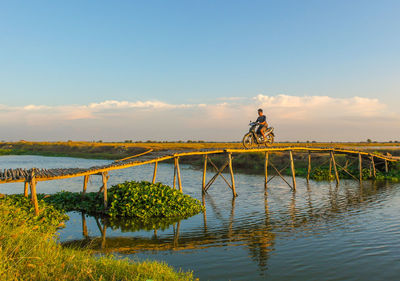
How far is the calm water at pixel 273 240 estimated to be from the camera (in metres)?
8.96

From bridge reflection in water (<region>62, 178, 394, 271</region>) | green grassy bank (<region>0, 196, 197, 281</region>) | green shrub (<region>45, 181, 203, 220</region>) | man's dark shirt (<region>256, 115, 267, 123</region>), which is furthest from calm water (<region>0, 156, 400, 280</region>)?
man's dark shirt (<region>256, 115, 267, 123</region>)

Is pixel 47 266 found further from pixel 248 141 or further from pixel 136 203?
pixel 248 141

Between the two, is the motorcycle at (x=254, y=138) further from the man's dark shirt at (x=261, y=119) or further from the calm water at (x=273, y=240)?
the calm water at (x=273, y=240)

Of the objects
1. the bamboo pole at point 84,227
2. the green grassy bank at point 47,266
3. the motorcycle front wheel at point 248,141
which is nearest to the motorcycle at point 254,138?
the motorcycle front wheel at point 248,141

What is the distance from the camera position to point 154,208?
1486cm

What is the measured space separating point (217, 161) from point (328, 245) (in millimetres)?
34395

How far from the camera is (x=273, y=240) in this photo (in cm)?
1166

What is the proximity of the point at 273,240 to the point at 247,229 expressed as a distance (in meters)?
1.73

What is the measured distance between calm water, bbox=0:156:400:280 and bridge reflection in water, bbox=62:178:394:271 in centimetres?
3

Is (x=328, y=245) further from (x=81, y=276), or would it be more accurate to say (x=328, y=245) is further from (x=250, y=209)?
(x=81, y=276)

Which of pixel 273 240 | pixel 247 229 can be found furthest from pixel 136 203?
pixel 273 240

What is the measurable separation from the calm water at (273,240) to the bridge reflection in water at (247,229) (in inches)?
1.3

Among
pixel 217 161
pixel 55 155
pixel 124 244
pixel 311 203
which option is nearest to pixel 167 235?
pixel 124 244

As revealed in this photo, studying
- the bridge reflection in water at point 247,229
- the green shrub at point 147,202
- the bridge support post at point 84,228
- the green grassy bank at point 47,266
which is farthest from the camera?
the green shrub at point 147,202
